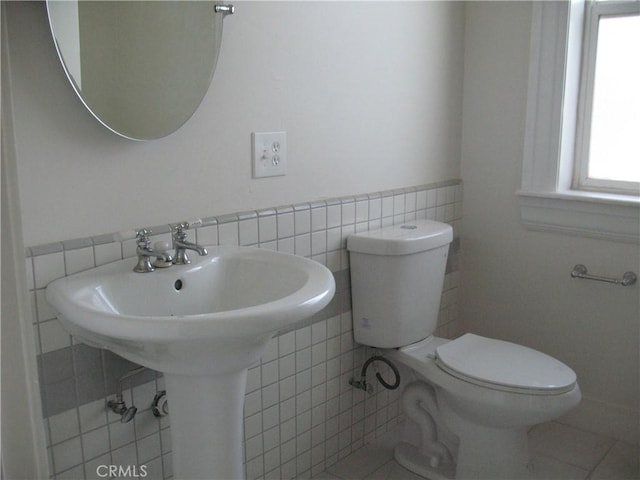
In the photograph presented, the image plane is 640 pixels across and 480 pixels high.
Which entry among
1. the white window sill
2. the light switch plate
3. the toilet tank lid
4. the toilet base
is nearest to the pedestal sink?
the light switch plate

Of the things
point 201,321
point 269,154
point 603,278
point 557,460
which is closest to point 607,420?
point 557,460

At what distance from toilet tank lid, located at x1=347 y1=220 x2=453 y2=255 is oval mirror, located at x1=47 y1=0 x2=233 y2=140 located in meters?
0.71

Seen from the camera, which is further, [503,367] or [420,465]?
[420,465]

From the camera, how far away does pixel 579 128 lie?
2.43m

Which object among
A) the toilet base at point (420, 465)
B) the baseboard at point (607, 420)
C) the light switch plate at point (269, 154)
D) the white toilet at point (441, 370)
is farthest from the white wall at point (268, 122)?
the baseboard at point (607, 420)

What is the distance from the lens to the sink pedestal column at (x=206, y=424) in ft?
4.71

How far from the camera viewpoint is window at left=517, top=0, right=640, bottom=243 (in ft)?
7.51

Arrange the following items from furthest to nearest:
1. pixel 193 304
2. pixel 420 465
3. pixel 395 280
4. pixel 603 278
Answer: pixel 603 278 → pixel 420 465 → pixel 395 280 → pixel 193 304

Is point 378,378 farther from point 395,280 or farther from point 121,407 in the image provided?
point 121,407

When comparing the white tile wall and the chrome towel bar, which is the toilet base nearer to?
the white tile wall

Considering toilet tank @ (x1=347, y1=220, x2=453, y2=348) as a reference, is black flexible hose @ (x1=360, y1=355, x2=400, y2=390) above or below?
below

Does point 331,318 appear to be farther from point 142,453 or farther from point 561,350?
point 561,350

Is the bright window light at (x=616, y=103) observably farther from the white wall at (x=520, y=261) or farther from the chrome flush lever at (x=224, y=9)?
the chrome flush lever at (x=224, y=9)
